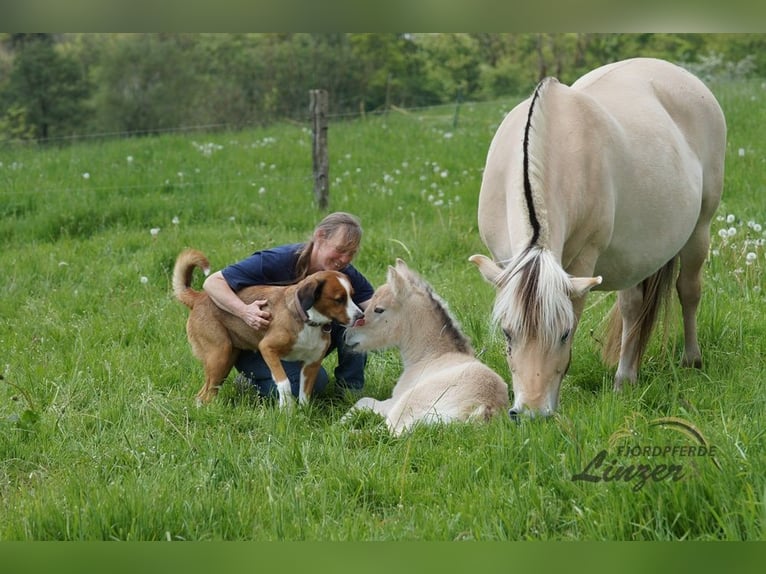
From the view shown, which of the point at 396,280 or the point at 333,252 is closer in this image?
the point at 333,252

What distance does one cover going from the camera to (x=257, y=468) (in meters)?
4.47

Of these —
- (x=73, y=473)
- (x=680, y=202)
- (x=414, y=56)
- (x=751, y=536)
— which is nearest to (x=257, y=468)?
(x=73, y=473)

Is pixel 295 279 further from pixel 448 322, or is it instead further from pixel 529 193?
pixel 529 193

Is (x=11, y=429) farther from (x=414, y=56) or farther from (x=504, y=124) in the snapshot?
(x=414, y=56)

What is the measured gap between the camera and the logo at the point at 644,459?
349 centimetres

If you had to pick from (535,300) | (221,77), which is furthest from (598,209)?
(221,77)

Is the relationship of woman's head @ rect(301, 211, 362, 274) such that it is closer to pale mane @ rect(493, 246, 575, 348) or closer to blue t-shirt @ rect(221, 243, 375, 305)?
blue t-shirt @ rect(221, 243, 375, 305)

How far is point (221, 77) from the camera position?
17.1 meters

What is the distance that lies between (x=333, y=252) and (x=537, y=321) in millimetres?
1973

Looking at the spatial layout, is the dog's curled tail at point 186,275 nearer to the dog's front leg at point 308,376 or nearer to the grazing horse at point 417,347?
the dog's front leg at point 308,376

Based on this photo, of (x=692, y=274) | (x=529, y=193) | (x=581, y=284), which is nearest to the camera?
(x=581, y=284)

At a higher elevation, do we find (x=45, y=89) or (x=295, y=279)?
(x=295, y=279)

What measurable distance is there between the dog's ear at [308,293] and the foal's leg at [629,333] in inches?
81.2

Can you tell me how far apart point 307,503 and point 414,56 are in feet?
46.5
